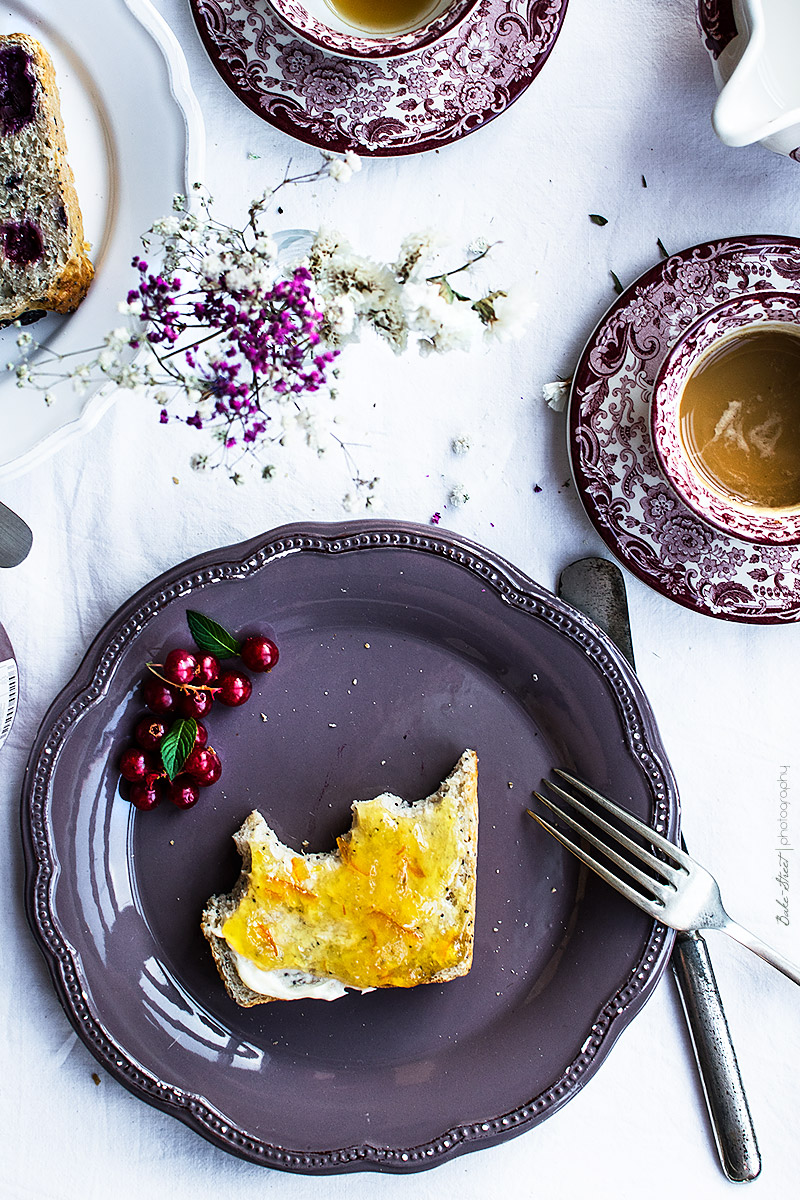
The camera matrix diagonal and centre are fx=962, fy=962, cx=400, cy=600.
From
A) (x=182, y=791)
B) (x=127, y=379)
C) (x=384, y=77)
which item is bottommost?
(x=182, y=791)

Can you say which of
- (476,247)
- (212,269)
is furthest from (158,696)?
(476,247)

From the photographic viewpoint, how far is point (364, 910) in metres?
1.38

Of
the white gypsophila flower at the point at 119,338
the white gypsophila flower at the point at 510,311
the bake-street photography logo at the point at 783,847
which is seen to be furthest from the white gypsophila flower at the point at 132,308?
the bake-street photography logo at the point at 783,847

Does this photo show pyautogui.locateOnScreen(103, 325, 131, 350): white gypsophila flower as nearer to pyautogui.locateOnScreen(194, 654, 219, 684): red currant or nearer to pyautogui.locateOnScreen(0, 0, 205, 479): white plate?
pyautogui.locateOnScreen(0, 0, 205, 479): white plate

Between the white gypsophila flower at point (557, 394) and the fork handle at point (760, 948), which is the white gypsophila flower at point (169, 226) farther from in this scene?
the fork handle at point (760, 948)

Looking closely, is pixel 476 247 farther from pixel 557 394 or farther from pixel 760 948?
pixel 760 948

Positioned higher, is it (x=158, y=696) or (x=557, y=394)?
(x=557, y=394)

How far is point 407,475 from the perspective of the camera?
59.3 inches

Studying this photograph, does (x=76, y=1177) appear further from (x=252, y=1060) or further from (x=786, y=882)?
(x=786, y=882)

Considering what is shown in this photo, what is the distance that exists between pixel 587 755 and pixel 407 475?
52cm

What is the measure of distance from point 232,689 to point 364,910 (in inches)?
14.6

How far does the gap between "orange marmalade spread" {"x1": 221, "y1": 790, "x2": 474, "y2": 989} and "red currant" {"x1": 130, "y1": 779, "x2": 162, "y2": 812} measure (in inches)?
6.6

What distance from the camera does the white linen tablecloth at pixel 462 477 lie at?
1489 mm

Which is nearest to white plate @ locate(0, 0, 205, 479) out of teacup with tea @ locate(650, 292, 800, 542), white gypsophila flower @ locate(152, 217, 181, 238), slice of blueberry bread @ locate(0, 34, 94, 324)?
slice of blueberry bread @ locate(0, 34, 94, 324)
